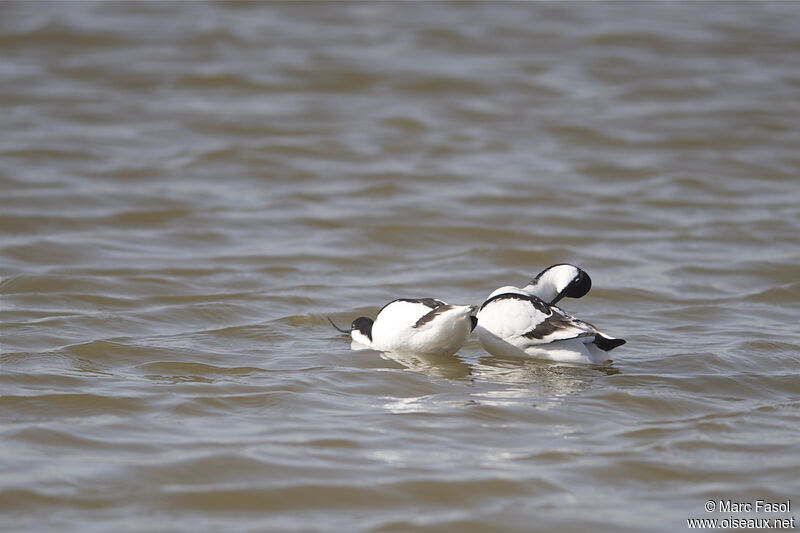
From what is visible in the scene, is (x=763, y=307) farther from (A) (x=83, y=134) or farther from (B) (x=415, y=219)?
(A) (x=83, y=134)

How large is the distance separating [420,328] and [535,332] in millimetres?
594

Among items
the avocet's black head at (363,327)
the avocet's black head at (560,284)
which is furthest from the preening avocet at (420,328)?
the avocet's black head at (560,284)

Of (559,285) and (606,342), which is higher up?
(559,285)

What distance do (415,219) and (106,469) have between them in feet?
16.7

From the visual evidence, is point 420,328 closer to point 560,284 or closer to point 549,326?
point 549,326

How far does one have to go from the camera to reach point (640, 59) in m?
13.9

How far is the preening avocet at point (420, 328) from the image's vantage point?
545 cm

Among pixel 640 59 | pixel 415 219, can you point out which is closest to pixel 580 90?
pixel 640 59

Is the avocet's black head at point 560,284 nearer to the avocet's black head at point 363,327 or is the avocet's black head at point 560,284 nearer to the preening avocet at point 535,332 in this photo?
the preening avocet at point 535,332

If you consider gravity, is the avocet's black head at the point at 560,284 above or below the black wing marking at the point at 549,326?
above

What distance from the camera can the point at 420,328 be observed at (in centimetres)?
557

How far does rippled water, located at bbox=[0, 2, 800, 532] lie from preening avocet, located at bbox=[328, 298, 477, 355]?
0.38 ft

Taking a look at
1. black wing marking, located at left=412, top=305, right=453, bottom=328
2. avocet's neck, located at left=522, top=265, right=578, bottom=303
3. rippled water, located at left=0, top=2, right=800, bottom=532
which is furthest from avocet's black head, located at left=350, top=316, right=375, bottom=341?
avocet's neck, located at left=522, top=265, right=578, bottom=303

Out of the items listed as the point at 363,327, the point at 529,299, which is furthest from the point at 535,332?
the point at 363,327
